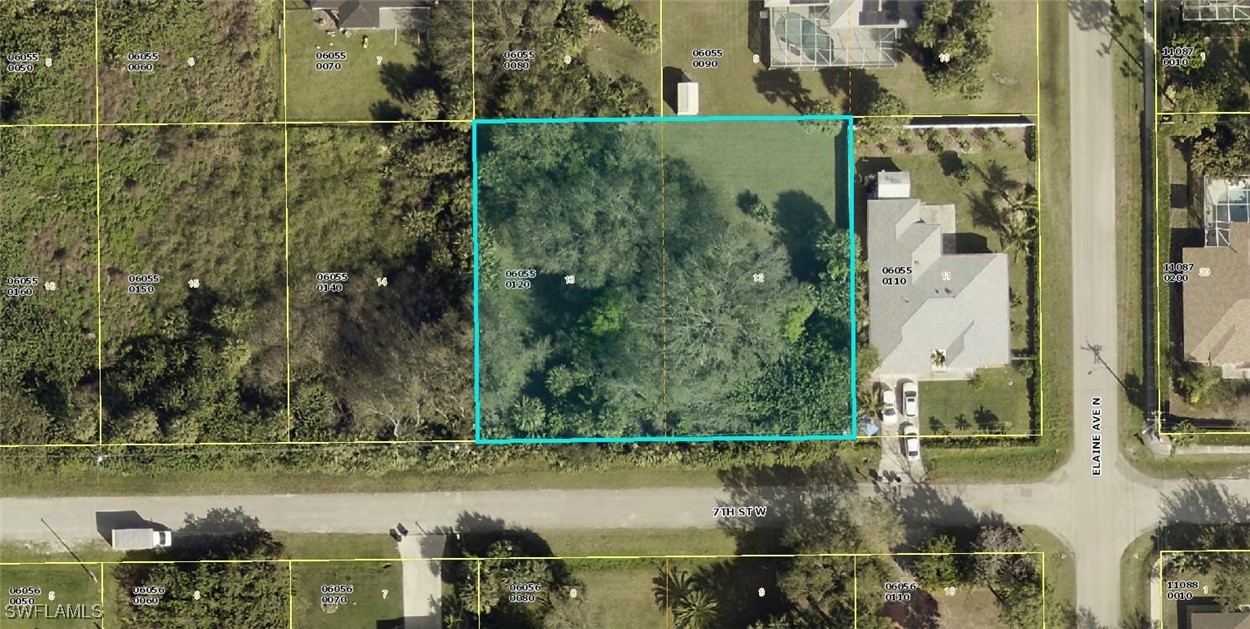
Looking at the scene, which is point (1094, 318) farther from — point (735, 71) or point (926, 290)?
point (735, 71)

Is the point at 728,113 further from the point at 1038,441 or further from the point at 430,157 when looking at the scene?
the point at 1038,441

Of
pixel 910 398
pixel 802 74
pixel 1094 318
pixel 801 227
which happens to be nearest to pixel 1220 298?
pixel 1094 318

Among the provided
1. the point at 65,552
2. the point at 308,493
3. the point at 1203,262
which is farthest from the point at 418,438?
the point at 1203,262

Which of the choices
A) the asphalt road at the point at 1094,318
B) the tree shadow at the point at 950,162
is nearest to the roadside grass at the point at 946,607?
the asphalt road at the point at 1094,318

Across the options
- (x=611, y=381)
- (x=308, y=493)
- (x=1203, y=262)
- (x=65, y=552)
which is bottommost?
(x=65, y=552)

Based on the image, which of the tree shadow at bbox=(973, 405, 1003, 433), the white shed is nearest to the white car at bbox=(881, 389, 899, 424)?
the tree shadow at bbox=(973, 405, 1003, 433)

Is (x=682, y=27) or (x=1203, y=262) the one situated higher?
(x=682, y=27)
